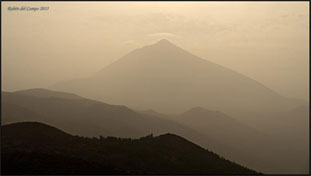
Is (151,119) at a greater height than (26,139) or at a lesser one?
greater

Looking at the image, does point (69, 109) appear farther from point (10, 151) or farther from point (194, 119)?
point (10, 151)

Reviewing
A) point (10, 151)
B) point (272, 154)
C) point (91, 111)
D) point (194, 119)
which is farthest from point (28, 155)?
point (194, 119)

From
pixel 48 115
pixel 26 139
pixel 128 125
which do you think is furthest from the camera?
pixel 128 125

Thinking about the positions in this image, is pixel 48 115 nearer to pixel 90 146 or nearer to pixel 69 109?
pixel 69 109

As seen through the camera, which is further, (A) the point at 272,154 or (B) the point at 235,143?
(B) the point at 235,143

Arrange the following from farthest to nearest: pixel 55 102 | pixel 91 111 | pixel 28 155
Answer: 1. pixel 55 102
2. pixel 91 111
3. pixel 28 155

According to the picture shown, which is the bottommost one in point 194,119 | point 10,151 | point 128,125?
point 10,151

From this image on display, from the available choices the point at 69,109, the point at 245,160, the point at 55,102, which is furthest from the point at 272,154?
the point at 55,102
